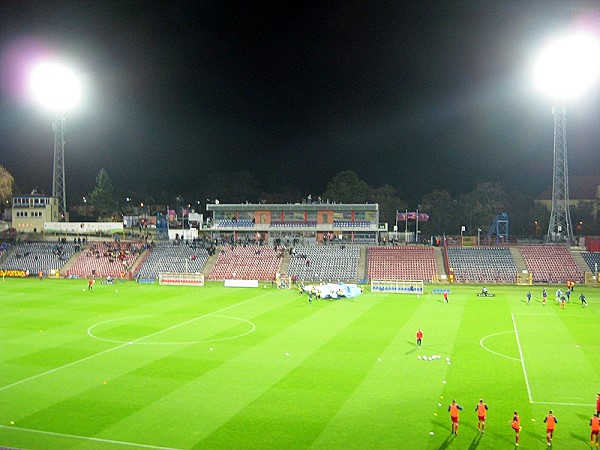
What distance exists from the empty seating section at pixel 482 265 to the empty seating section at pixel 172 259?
29.5 metres

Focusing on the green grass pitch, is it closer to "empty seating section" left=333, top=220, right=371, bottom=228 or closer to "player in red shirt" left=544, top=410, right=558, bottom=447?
"player in red shirt" left=544, top=410, right=558, bottom=447

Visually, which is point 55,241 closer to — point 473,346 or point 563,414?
point 473,346

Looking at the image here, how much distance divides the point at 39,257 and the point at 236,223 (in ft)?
83.1

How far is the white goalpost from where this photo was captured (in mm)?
52312

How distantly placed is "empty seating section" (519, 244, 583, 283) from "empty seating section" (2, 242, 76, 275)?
55372 mm

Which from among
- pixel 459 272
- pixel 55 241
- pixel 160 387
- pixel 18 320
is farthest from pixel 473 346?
pixel 55 241

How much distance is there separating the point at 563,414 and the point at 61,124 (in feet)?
246

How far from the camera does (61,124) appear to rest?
77375mm

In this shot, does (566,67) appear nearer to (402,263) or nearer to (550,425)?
(402,263)

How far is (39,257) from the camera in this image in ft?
232

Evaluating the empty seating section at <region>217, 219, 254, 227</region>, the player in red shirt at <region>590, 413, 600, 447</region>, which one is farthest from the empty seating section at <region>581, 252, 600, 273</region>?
the player in red shirt at <region>590, 413, 600, 447</region>

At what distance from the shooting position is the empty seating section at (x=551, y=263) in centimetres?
5891

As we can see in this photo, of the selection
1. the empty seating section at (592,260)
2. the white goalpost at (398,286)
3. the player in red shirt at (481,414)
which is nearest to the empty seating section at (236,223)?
the white goalpost at (398,286)

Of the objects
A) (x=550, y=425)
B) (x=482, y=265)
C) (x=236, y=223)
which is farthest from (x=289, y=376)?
(x=236, y=223)
